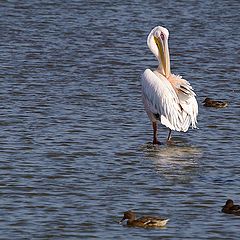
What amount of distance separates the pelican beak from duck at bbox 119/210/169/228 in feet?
14.7

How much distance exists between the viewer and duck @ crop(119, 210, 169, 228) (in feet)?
31.1

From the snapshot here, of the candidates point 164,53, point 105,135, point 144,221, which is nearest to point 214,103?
point 164,53

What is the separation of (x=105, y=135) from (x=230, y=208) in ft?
11.7

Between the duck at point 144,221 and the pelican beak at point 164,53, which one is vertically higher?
the pelican beak at point 164,53

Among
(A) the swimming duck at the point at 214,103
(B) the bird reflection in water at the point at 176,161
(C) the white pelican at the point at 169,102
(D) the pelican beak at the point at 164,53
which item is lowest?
(A) the swimming duck at the point at 214,103

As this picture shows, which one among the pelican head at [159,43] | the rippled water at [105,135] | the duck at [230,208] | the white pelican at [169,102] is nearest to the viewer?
the duck at [230,208]

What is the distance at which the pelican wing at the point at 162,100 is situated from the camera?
43.8 ft

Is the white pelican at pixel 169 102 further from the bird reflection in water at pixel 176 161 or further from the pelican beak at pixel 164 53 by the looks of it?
the bird reflection in water at pixel 176 161

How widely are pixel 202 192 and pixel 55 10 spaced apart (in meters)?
14.1

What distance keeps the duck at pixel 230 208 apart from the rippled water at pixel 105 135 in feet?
0.24

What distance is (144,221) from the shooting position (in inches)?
375

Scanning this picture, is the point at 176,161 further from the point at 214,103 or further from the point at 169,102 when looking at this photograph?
the point at 214,103

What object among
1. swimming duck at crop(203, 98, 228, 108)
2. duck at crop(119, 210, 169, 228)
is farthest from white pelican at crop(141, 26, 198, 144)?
duck at crop(119, 210, 169, 228)

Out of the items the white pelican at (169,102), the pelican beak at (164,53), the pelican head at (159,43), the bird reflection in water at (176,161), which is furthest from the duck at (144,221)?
the pelican head at (159,43)
